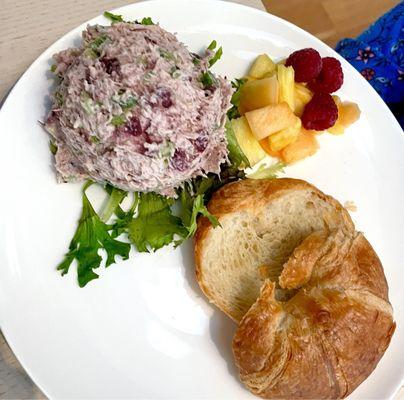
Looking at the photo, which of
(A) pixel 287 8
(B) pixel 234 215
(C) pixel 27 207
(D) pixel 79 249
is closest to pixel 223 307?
(B) pixel 234 215

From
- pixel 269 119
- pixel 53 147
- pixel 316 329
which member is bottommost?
pixel 316 329

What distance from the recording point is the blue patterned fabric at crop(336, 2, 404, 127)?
282cm

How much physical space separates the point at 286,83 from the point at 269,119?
0.18 m

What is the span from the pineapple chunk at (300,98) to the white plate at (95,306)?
438 millimetres

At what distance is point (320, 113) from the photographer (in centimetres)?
214

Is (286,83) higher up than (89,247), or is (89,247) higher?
(286,83)

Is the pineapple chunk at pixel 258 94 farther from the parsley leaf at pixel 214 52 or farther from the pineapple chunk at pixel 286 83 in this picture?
the parsley leaf at pixel 214 52

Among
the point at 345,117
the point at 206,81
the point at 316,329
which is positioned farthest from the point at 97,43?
the point at 316,329

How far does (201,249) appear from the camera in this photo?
1.94 metres

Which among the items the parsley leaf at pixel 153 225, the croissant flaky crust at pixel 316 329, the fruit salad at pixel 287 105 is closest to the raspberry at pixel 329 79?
the fruit salad at pixel 287 105

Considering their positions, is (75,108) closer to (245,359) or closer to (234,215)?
(234,215)

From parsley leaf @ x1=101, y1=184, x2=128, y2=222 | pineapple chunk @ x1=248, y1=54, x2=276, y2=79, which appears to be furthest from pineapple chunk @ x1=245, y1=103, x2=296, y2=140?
parsley leaf @ x1=101, y1=184, x2=128, y2=222

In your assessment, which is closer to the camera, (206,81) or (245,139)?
(206,81)

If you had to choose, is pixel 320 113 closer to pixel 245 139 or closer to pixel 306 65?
pixel 306 65
